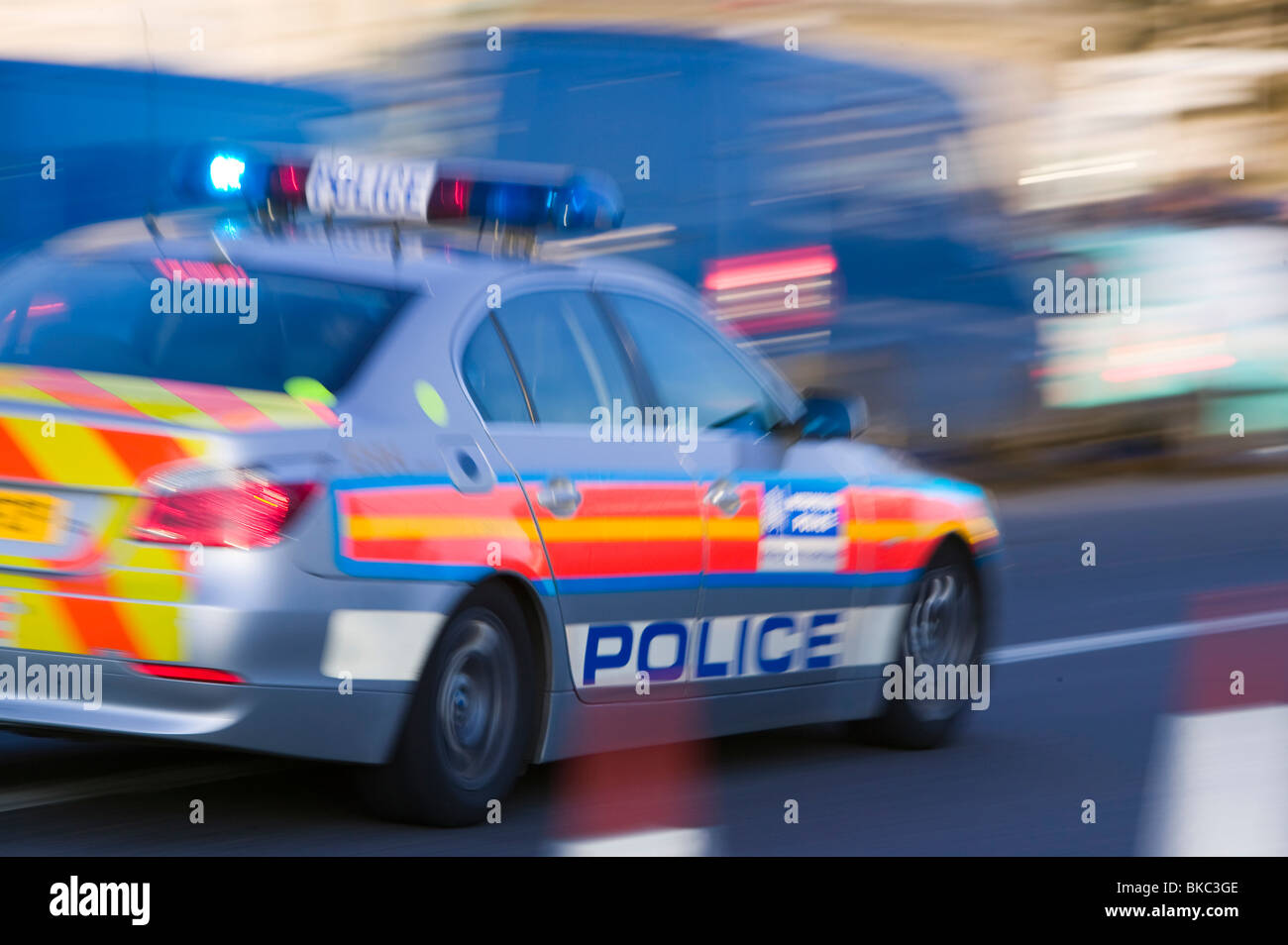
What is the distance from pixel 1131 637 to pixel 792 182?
6107 mm

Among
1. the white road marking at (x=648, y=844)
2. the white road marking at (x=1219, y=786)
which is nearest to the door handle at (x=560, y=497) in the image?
the white road marking at (x=648, y=844)

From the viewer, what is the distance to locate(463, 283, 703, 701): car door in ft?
19.6

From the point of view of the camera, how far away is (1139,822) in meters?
6.49

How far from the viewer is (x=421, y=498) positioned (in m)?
5.54

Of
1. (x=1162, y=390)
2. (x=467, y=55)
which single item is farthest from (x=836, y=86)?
(x=1162, y=390)

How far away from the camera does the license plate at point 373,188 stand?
21.4ft

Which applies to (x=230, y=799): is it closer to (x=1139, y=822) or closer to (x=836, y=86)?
(x=1139, y=822)

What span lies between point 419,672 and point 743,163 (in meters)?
10.5

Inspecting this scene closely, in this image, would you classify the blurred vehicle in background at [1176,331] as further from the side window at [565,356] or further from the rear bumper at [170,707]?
the rear bumper at [170,707]

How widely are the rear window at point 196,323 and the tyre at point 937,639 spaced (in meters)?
2.48
